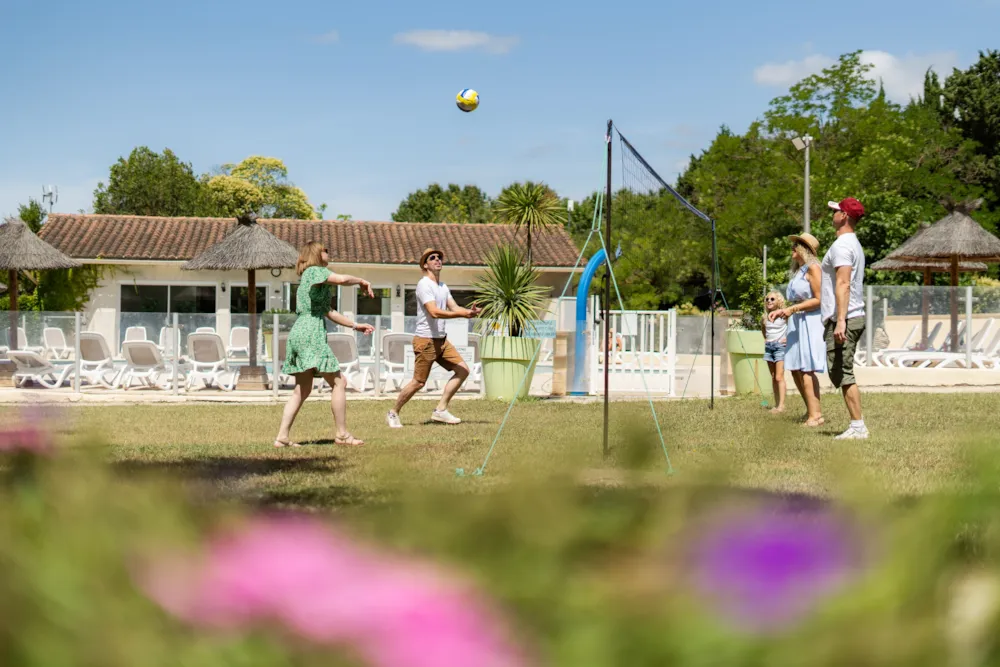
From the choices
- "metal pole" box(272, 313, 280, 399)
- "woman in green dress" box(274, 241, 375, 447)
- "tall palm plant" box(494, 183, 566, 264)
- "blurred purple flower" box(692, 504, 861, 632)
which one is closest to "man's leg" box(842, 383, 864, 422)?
"woman in green dress" box(274, 241, 375, 447)

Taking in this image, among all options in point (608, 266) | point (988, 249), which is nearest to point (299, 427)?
point (608, 266)

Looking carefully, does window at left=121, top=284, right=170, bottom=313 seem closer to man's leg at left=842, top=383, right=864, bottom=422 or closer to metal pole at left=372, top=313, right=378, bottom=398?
metal pole at left=372, top=313, right=378, bottom=398

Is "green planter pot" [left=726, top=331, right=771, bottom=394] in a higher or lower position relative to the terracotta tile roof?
lower

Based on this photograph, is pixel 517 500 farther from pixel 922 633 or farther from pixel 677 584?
pixel 922 633

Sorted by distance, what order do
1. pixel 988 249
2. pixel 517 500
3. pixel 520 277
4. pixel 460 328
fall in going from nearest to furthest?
pixel 517 500
pixel 520 277
pixel 460 328
pixel 988 249

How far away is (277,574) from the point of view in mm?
526

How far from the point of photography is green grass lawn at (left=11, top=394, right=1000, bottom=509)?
2.68 feet

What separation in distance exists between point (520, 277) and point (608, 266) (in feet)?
26.6

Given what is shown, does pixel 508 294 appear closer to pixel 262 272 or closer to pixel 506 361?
pixel 506 361

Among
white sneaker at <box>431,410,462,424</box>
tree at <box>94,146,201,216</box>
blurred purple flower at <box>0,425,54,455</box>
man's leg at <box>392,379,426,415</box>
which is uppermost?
tree at <box>94,146,201,216</box>

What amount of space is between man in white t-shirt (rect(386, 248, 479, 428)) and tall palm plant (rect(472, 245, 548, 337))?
14.3ft

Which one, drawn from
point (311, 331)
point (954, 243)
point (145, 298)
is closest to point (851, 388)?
point (311, 331)

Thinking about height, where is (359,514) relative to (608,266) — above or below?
below

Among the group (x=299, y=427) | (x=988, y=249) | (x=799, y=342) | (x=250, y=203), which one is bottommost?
(x=299, y=427)
